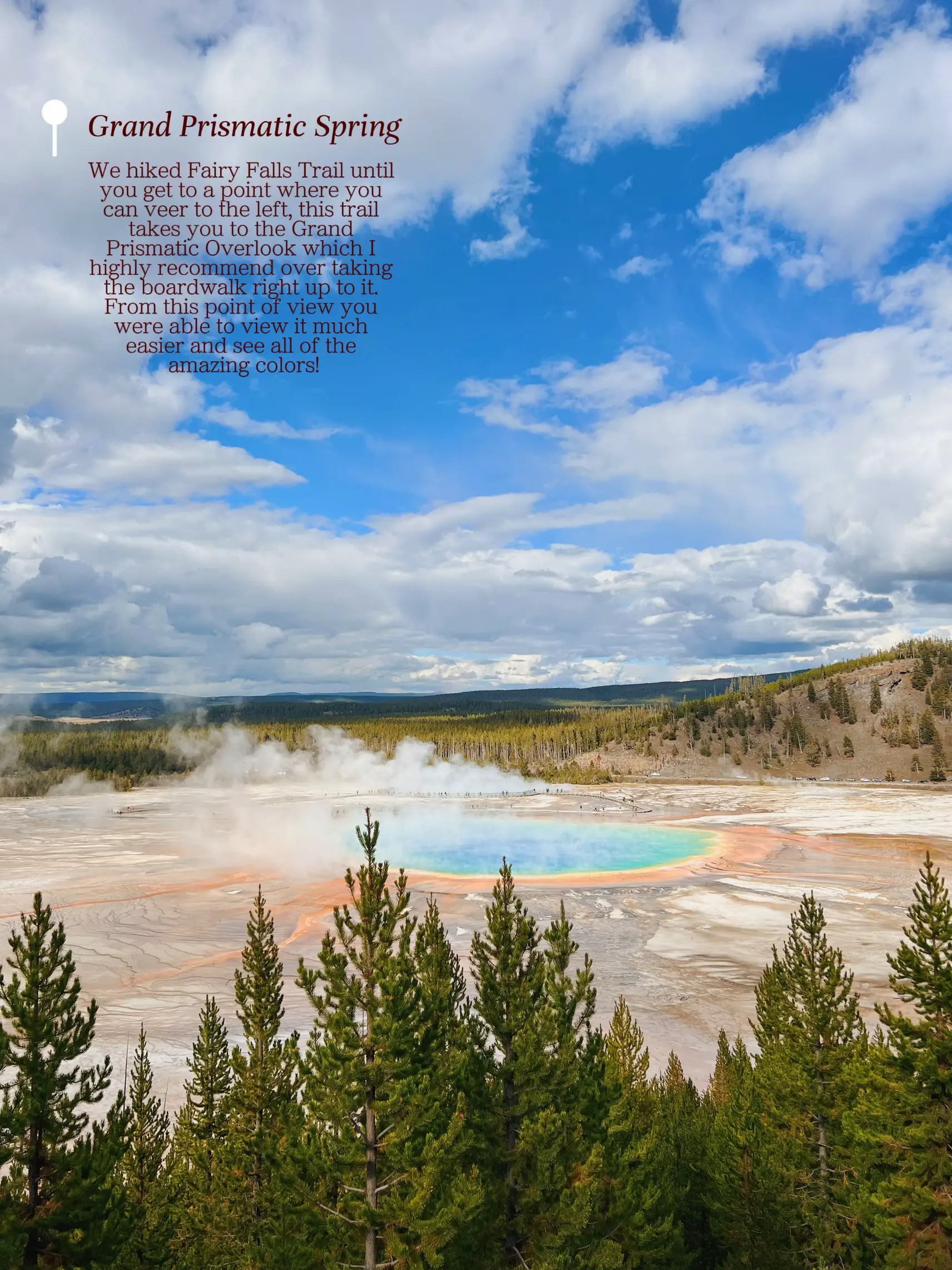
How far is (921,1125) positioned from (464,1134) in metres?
8.48

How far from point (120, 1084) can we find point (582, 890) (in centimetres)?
3893

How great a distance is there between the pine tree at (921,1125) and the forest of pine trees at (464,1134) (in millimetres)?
45

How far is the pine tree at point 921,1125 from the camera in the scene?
13.4 meters

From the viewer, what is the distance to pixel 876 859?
70125 millimetres

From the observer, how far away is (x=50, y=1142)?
11961 millimetres

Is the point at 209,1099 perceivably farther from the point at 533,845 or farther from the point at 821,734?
the point at 821,734

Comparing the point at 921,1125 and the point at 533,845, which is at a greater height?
the point at 921,1125

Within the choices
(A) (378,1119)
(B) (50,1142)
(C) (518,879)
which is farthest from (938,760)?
(B) (50,1142)

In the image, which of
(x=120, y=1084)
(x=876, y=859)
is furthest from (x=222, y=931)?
(x=876, y=859)

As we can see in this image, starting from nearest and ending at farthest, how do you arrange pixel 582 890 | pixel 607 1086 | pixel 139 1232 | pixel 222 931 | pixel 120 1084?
pixel 139 1232, pixel 607 1086, pixel 120 1084, pixel 222 931, pixel 582 890

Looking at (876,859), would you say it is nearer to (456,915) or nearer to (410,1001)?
(456,915)

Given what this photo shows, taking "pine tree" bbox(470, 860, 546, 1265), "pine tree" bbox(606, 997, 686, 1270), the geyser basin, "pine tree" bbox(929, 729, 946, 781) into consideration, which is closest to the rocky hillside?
"pine tree" bbox(929, 729, 946, 781)

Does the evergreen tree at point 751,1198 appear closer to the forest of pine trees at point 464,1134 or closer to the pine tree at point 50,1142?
the forest of pine trees at point 464,1134

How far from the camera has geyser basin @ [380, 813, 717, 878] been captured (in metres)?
72.0
